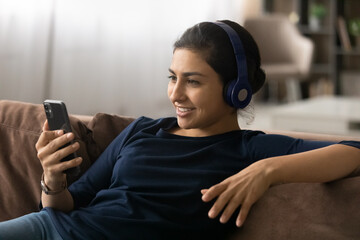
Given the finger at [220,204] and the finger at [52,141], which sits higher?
the finger at [52,141]

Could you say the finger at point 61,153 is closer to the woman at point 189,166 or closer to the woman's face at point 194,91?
the woman at point 189,166

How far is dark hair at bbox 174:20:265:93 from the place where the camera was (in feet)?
4.42

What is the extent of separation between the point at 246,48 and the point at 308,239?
1.58ft

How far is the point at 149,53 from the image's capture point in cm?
473

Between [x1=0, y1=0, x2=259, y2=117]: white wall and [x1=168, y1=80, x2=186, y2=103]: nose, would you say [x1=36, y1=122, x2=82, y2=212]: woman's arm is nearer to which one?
[x1=168, y1=80, x2=186, y2=103]: nose

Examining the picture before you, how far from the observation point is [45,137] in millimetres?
1256

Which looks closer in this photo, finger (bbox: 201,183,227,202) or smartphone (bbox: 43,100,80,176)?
finger (bbox: 201,183,227,202)

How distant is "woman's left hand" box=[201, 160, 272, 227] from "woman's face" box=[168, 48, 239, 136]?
0.21 m

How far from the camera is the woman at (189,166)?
A: 122 centimetres

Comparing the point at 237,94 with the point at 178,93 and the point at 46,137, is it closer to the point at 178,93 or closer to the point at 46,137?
the point at 178,93

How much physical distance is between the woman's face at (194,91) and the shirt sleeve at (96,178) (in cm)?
19

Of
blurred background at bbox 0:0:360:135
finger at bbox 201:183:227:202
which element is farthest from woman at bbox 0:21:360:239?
blurred background at bbox 0:0:360:135

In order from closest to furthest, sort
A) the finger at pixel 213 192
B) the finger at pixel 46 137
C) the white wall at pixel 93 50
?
1. the finger at pixel 213 192
2. the finger at pixel 46 137
3. the white wall at pixel 93 50

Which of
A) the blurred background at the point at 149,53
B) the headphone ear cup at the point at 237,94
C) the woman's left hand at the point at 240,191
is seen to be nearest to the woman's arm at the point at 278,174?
the woman's left hand at the point at 240,191
